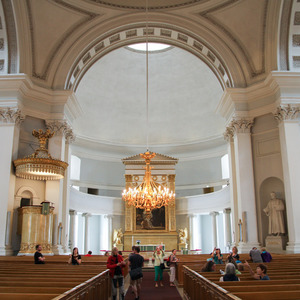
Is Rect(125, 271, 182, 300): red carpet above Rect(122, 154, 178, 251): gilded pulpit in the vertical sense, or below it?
below

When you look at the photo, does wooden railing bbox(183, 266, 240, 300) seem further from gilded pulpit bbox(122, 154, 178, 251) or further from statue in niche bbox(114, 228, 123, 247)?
statue in niche bbox(114, 228, 123, 247)

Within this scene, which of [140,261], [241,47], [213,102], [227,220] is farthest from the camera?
[213,102]

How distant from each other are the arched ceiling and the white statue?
Answer: 377 inches

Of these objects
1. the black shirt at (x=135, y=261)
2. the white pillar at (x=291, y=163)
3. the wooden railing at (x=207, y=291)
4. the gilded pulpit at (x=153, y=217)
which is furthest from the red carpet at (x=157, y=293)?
the gilded pulpit at (x=153, y=217)

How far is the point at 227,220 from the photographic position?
67.2 feet

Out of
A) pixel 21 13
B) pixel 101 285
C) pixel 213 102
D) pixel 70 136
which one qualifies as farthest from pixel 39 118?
pixel 213 102

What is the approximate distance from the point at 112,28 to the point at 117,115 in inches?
352

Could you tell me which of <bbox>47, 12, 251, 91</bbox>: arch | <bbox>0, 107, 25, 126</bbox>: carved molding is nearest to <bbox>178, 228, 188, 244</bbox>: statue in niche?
<bbox>47, 12, 251, 91</bbox>: arch

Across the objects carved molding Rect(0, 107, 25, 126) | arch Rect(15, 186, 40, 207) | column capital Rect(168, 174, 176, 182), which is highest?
carved molding Rect(0, 107, 25, 126)

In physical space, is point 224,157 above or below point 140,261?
above

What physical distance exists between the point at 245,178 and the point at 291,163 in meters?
1.85

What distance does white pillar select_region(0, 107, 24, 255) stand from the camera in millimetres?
11750

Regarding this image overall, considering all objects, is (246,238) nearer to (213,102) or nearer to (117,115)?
(213,102)

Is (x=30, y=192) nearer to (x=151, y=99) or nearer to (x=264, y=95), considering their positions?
(x=264, y=95)
